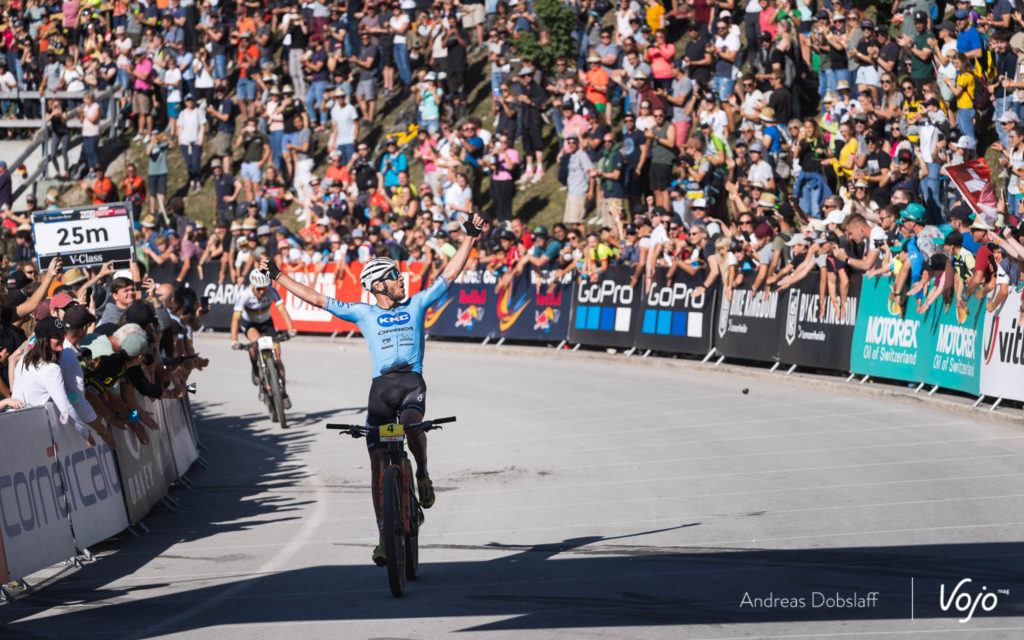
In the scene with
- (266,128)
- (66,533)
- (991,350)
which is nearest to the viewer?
(66,533)

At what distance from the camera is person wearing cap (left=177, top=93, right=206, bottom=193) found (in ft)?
124

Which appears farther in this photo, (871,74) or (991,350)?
(871,74)

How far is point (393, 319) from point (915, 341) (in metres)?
10.1

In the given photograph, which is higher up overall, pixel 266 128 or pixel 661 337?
pixel 266 128

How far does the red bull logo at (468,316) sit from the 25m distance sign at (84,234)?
10834mm

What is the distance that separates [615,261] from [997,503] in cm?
1428

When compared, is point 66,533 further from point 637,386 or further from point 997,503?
point 637,386

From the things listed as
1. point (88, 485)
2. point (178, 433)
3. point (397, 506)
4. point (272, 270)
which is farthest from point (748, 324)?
point (397, 506)

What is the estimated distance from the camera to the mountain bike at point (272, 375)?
17797 millimetres

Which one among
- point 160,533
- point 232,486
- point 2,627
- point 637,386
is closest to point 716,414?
point 637,386

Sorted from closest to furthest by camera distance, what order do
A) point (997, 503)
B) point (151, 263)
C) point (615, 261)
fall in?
point (997, 503), point (615, 261), point (151, 263)

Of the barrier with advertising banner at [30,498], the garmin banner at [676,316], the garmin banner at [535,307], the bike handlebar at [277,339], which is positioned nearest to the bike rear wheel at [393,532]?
the barrier with advertising banner at [30,498]

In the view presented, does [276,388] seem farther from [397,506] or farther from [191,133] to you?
[191,133]

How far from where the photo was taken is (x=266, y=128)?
1459 inches
